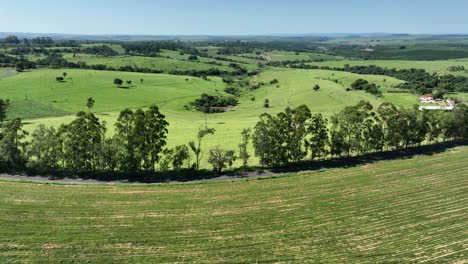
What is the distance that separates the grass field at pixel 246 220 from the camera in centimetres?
3272

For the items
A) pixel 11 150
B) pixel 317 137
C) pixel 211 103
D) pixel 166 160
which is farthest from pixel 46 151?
pixel 211 103

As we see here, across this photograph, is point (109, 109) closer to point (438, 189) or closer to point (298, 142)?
point (298, 142)

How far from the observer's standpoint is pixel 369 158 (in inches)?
2576

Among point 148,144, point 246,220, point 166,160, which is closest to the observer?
point 246,220

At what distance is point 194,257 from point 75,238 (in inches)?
497

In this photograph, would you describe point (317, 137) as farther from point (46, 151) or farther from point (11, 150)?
point (11, 150)

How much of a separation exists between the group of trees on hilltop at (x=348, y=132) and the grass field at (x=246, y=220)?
7.21 meters

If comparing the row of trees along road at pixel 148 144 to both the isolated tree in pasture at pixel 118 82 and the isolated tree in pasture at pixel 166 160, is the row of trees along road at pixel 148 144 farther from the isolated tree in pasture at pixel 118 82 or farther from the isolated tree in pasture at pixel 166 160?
the isolated tree in pasture at pixel 118 82

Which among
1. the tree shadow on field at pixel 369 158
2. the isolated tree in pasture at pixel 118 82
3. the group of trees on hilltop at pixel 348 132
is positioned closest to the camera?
the group of trees on hilltop at pixel 348 132

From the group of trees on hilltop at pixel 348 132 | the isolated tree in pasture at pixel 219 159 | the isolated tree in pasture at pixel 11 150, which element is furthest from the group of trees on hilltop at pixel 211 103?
the isolated tree in pasture at pixel 11 150

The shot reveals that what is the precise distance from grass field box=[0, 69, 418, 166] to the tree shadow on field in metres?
26.1

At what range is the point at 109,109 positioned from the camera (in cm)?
13050

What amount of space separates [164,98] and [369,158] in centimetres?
10349

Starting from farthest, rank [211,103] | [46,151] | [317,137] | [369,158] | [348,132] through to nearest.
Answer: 1. [211,103]
2. [369,158]
3. [348,132]
4. [317,137]
5. [46,151]
